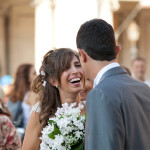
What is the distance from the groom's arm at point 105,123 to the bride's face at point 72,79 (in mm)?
1282

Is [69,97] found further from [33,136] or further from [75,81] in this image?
[33,136]

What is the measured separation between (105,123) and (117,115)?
0.25ft

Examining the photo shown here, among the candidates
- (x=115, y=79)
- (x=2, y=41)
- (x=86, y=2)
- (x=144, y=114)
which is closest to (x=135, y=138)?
(x=144, y=114)

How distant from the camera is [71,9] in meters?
13.1

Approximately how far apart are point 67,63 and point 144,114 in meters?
1.31

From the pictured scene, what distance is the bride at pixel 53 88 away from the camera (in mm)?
3537

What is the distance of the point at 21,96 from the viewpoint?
7348 mm

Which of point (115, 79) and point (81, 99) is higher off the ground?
point (115, 79)

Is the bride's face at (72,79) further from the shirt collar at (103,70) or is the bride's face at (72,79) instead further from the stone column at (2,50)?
the stone column at (2,50)

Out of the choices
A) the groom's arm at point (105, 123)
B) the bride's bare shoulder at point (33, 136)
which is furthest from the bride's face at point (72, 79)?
the groom's arm at point (105, 123)

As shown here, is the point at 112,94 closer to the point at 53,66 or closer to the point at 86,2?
the point at 53,66

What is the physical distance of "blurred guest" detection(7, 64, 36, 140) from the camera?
6969 millimetres

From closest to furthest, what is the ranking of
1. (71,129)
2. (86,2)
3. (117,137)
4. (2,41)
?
(117,137) < (71,129) < (86,2) < (2,41)

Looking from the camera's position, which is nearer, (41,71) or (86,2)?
(41,71)
